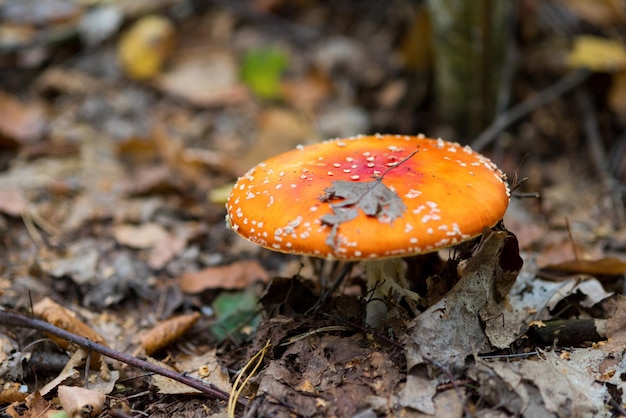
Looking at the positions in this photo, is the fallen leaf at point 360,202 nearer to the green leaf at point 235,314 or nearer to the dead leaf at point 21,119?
the green leaf at point 235,314

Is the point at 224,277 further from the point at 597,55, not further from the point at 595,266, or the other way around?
the point at 597,55

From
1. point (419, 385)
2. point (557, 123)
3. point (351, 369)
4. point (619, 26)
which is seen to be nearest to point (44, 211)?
point (351, 369)

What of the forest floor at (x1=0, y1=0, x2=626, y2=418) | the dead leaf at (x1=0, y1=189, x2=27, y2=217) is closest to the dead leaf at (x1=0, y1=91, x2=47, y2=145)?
the forest floor at (x1=0, y1=0, x2=626, y2=418)

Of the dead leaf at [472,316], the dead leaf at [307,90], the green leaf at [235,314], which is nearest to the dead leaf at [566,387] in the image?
the dead leaf at [472,316]

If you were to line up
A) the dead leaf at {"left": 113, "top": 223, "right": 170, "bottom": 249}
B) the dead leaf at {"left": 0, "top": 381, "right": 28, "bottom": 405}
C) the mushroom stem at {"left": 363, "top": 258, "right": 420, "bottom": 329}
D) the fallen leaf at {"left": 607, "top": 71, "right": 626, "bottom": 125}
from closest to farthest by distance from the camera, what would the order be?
the dead leaf at {"left": 0, "top": 381, "right": 28, "bottom": 405} < the mushroom stem at {"left": 363, "top": 258, "right": 420, "bottom": 329} < the dead leaf at {"left": 113, "top": 223, "right": 170, "bottom": 249} < the fallen leaf at {"left": 607, "top": 71, "right": 626, "bottom": 125}

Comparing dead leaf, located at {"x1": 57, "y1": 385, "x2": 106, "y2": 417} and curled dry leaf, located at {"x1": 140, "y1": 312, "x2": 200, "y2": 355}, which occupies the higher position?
dead leaf, located at {"x1": 57, "y1": 385, "x2": 106, "y2": 417}

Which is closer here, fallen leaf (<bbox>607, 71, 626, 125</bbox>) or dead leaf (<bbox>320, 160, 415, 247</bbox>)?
dead leaf (<bbox>320, 160, 415, 247</bbox>)

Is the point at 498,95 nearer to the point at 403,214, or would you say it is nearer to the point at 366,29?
the point at 366,29

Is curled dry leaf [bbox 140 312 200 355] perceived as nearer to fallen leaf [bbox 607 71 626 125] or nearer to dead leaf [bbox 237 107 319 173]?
dead leaf [bbox 237 107 319 173]
